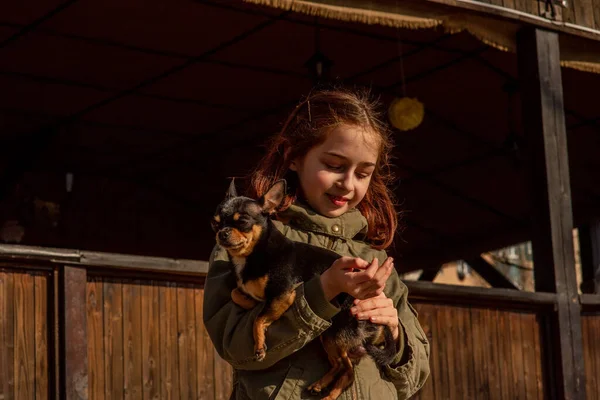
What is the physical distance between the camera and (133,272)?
646cm

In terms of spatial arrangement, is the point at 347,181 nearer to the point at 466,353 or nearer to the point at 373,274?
the point at 373,274

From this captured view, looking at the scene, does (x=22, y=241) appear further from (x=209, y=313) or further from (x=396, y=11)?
(x=209, y=313)

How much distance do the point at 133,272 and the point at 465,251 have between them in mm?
10847

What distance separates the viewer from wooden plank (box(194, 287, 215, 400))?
6719mm

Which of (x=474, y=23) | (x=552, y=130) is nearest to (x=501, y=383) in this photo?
(x=552, y=130)

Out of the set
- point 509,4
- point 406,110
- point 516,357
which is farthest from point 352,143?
point 406,110

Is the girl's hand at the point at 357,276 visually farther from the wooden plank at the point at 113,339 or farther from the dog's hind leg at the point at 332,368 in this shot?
the wooden plank at the point at 113,339

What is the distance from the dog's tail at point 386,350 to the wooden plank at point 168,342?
132 inches

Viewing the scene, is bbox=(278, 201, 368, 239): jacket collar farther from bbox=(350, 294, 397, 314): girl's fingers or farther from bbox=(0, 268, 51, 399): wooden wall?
bbox=(0, 268, 51, 399): wooden wall

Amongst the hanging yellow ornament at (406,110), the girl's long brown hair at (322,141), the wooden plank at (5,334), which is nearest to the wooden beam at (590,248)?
the hanging yellow ornament at (406,110)

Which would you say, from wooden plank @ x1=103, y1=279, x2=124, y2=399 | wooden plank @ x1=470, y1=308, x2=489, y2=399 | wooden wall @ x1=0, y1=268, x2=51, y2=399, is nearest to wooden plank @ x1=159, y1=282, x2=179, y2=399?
wooden plank @ x1=103, y1=279, x2=124, y2=399

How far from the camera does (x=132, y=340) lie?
6.41 metres

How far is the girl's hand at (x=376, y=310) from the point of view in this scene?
317 centimetres

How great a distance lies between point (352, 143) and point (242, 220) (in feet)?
1.58
